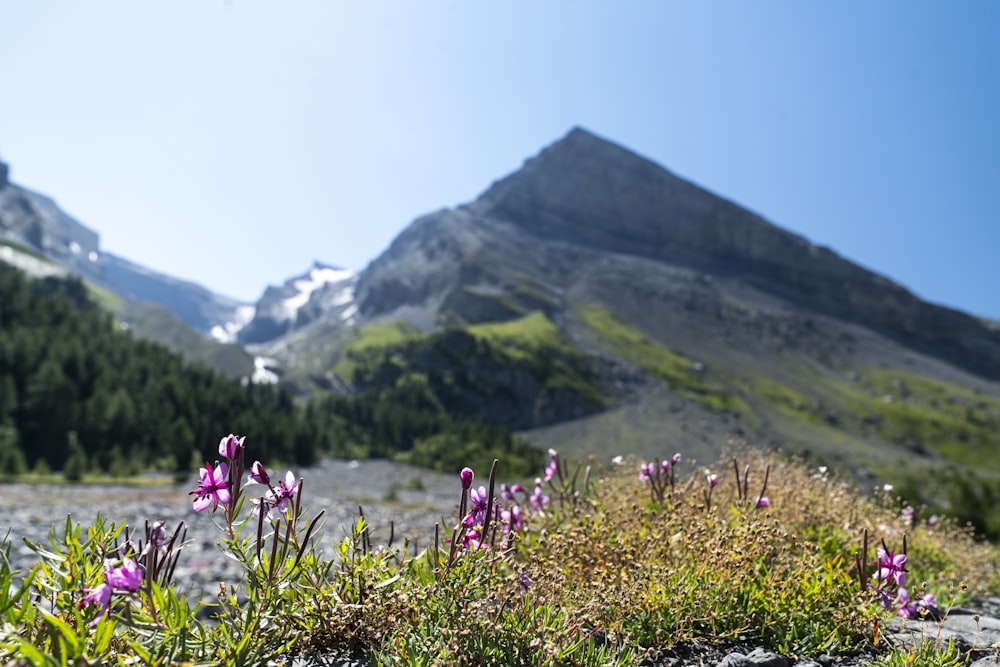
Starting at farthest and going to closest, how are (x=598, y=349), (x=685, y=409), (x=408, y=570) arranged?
(x=598, y=349) < (x=685, y=409) < (x=408, y=570)

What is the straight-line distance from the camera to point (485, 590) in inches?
139

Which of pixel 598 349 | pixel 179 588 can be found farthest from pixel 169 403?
pixel 598 349

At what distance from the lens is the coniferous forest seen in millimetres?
60281

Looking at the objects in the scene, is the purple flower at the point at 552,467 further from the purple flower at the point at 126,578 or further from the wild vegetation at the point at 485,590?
the purple flower at the point at 126,578

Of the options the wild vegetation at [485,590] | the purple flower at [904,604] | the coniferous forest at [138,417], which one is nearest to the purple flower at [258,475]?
the wild vegetation at [485,590]

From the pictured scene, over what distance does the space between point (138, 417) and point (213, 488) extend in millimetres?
75545

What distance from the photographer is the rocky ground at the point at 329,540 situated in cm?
369


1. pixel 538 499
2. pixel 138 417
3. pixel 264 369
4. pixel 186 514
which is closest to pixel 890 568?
pixel 538 499

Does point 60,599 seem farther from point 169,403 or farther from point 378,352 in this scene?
point 378,352

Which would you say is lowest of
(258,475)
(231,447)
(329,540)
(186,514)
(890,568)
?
(186,514)

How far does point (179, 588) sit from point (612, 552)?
936 cm

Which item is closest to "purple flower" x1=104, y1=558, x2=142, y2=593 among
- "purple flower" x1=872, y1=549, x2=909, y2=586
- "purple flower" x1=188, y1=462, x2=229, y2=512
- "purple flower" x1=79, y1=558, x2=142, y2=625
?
"purple flower" x1=79, y1=558, x2=142, y2=625

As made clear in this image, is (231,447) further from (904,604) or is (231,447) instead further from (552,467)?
(904,604)

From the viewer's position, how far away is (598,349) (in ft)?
545
